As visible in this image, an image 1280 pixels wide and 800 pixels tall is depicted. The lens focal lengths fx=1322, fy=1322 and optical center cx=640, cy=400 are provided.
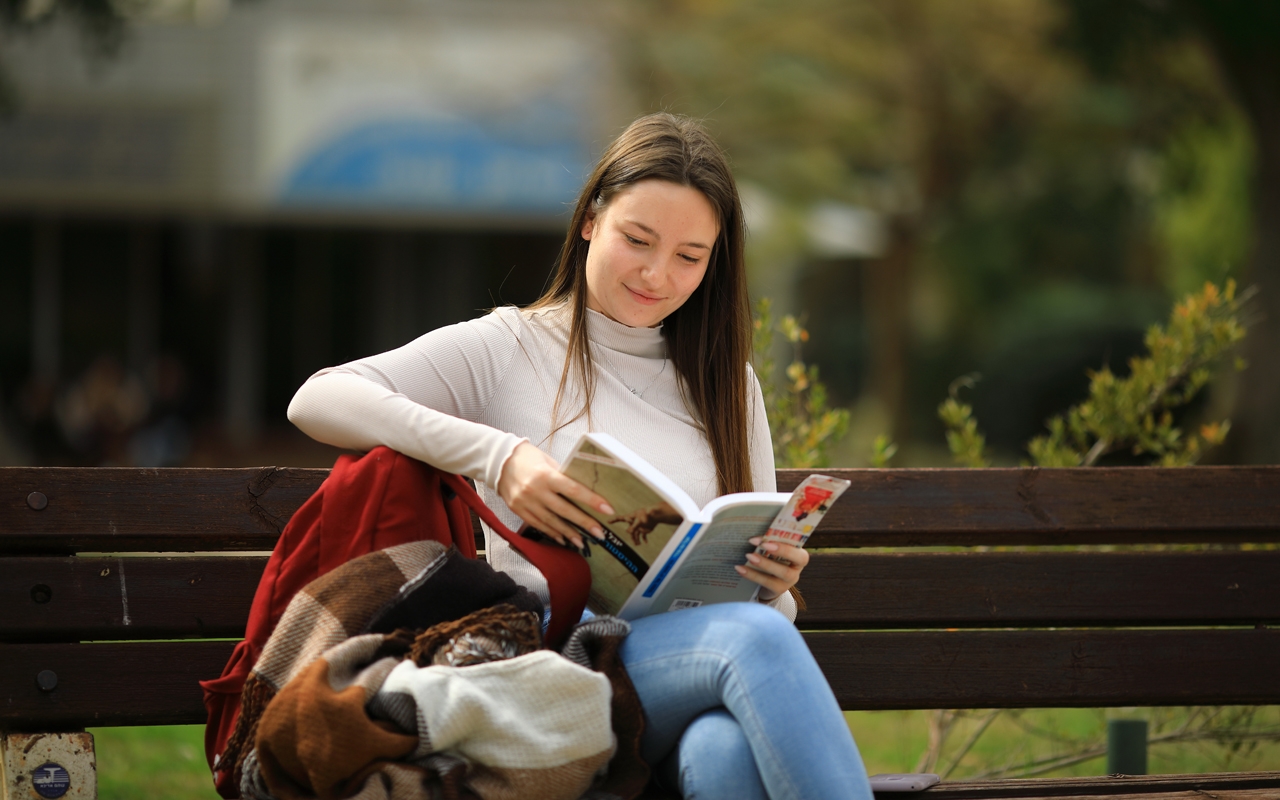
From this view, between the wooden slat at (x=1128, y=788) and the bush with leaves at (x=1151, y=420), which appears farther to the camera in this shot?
the bush with leaves at (x=1151, y=420)

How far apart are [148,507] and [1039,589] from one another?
6.42 ft

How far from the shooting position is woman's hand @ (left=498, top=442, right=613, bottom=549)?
221cm

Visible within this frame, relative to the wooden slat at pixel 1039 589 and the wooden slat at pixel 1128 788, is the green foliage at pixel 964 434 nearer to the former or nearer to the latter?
the wooden slat at pixel 1039 589

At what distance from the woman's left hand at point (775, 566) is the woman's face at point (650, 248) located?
0.58m

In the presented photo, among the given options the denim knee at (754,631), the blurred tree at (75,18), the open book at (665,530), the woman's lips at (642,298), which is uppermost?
the blurred tree at (75,18)

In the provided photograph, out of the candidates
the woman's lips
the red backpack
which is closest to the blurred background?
the woman's lips

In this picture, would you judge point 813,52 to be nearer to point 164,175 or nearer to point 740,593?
point 164,175

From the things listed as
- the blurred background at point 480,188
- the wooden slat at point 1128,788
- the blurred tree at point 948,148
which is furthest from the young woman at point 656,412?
the blurred tree at point 948,148

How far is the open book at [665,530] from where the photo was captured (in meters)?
2.14

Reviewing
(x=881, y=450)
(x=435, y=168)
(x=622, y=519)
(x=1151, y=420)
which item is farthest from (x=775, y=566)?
(x=435, y=168)

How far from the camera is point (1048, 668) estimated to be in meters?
3.01

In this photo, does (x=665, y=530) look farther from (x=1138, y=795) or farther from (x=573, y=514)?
(x=1138, y=795)

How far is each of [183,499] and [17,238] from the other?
15414 mm

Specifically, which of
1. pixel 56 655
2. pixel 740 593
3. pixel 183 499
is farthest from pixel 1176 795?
pixel 56 655
